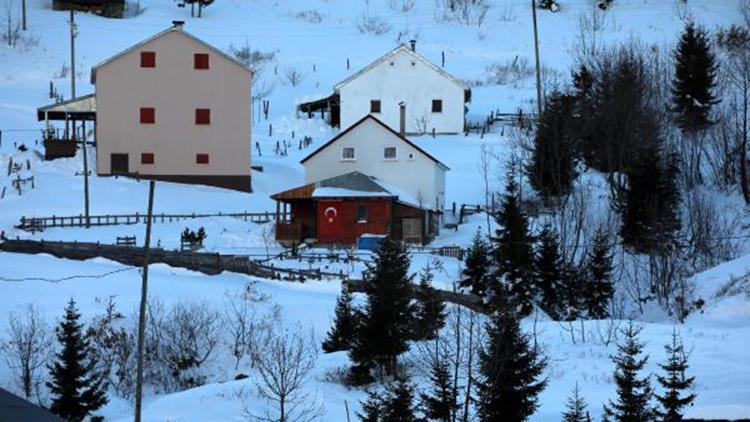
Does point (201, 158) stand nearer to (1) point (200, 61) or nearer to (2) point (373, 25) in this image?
(1) point (200, 61)

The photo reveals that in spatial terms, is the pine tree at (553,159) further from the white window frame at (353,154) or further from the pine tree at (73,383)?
the pine tree at (73,383)

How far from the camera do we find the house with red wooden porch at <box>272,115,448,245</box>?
48562 mm

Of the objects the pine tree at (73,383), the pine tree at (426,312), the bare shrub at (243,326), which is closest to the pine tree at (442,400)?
the pine tree at (426,312)

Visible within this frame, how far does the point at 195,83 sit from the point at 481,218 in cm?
1616

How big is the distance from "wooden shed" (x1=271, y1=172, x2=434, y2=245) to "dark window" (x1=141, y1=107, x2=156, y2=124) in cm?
1175

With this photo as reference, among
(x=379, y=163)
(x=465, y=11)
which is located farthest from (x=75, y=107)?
(x=465, y=11)

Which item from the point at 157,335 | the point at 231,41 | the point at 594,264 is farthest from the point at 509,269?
the point at 231,41

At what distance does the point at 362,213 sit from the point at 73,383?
68.4 feet

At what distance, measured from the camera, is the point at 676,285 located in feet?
134

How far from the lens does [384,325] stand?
95.6 feet

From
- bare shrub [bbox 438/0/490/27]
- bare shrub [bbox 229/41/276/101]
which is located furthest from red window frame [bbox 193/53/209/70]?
bare shrub [bbox 438/0/490/27]

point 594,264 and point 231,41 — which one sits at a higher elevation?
point 231,41

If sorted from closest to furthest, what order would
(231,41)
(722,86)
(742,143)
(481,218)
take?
(742,143)
(481,218)
(722,86)
(231,41)

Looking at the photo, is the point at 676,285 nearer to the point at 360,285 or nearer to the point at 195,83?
the point at 360,285
